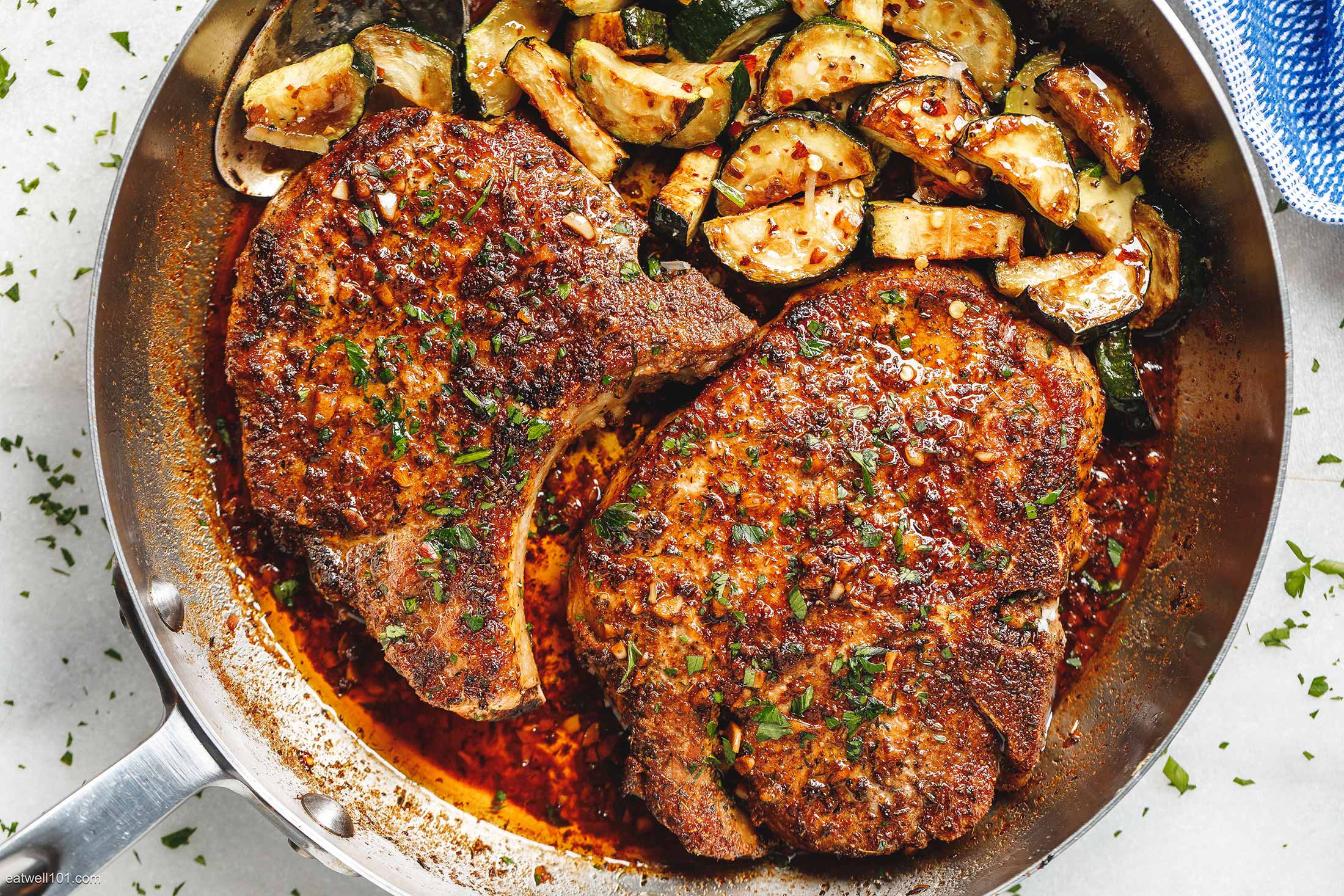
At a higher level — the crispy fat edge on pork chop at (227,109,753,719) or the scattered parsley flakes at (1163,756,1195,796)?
the crispy fat edge on pork chop at (227,109,753,719)

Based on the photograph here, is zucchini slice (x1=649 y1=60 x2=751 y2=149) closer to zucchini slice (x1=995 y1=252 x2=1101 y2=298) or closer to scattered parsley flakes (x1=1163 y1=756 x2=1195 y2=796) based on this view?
zucchini slice (x1=995 y1=252 x2=1101 y2=298)

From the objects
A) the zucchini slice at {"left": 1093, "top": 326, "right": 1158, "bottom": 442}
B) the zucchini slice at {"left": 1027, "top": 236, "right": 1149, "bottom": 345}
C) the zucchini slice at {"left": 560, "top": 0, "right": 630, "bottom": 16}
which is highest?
the zucchini slice at {"left": 560, "top": 0, "right": 630, "bottom": 16}

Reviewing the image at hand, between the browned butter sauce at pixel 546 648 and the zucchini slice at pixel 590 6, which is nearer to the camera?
the zucchini slice at pixel 590 6

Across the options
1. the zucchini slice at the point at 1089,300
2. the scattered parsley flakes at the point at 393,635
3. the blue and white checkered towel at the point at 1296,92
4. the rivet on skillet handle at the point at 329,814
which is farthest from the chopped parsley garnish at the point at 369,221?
the blue and white checkered towel at the point at 1296,92

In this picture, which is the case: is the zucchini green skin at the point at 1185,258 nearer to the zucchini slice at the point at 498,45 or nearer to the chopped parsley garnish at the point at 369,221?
the zucchini slice at the point at 498,45

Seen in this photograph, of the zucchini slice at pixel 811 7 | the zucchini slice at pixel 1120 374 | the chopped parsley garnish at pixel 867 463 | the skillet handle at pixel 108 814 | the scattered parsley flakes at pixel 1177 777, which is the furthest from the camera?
the scattered parsley flakes at pixel 1177 777

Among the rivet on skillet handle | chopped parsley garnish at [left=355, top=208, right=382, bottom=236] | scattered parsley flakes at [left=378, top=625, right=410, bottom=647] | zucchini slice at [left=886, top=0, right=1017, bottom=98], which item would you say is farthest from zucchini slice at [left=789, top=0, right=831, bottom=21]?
the rivet on skillet handle

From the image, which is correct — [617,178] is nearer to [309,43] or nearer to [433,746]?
[309,43]
